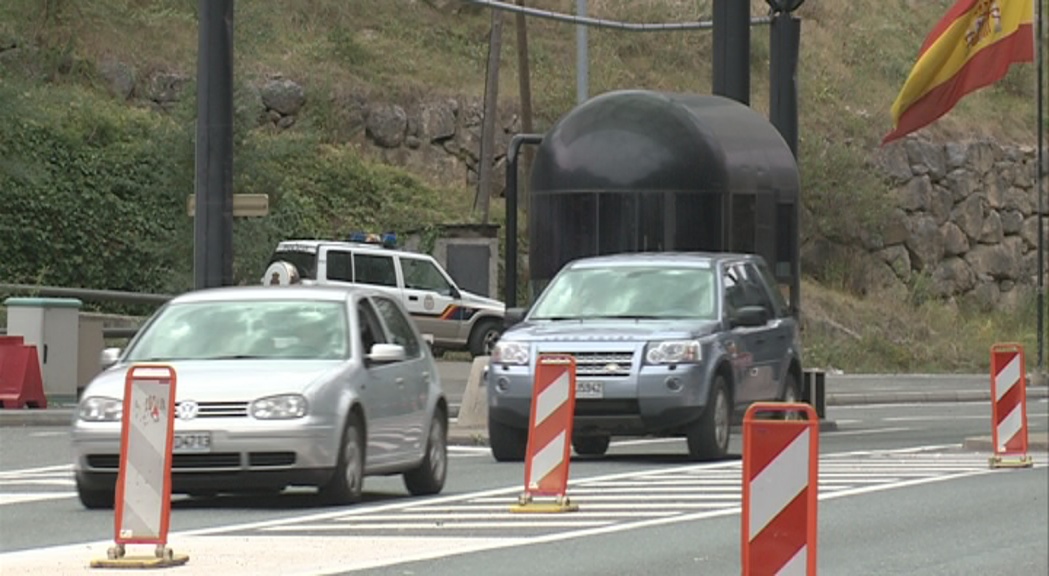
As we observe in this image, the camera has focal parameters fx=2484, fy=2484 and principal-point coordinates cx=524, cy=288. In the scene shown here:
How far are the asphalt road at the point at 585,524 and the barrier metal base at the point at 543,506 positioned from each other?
0.42ft

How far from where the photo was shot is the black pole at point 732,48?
31.0m

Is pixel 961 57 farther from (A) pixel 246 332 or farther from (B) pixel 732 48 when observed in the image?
(A) pixel 246 332

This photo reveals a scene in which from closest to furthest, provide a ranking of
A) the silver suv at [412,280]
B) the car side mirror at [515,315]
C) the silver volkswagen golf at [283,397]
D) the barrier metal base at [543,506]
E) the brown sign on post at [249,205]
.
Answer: the silver volkswagen golf at [283,397]
the barrier metal base at [543,506]
the car side mirror at [515,315]
the brown sign on post at [249,205]
the silver suv at [412,280]

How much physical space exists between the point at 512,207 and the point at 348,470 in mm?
11143

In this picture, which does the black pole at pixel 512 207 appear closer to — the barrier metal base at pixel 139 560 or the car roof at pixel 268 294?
the car roof at pixel 268 294

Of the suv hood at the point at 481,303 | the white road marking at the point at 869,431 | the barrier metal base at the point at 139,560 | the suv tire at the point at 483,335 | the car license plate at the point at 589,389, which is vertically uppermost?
the car license plate at the point at 589,389

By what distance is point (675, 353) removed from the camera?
20688 millimetres

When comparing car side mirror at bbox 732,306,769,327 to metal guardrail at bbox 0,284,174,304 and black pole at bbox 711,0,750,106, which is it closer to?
black pole at bbox 711,0,750,106

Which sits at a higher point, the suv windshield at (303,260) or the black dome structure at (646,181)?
the black dome structure at (646,181)

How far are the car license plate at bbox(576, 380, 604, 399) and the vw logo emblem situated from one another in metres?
5.28

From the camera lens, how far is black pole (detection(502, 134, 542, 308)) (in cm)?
2753

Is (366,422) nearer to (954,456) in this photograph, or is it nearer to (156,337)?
(156,337)

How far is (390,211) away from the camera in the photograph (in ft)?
160

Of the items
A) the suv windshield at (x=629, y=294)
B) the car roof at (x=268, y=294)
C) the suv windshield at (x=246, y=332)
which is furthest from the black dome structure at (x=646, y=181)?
the suv windshield at (x=246, y=332)
